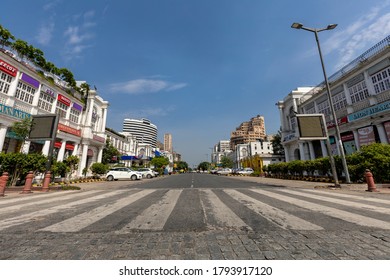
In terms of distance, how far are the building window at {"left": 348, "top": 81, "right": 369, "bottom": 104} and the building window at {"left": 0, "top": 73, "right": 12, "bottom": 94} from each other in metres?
36.8

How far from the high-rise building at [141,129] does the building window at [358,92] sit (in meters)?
115

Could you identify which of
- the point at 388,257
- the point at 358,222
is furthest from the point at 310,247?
the point at 358,222

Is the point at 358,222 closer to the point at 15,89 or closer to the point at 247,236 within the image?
the point at 247,236

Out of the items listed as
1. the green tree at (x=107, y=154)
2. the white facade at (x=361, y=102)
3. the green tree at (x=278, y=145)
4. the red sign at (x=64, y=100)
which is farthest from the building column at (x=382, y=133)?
the green tree at (x=107, y=154)

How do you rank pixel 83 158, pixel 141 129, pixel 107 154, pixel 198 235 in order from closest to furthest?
pixel 198 235 < pixel 83 158 < pixel 107 154 < pixel 141 129

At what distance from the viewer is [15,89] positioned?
17.8 meters

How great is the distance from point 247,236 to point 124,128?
133963 millimetres

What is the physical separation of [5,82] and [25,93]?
2.25 metres

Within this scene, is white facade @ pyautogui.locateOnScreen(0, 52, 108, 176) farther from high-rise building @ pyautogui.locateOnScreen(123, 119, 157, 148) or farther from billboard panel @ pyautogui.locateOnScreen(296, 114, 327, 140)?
high-rise building @ pyautogui.locateOnScreen(123, 119, 157, 148)

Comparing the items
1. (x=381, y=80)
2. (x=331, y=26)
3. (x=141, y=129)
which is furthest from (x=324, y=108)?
(x=141, y=129)

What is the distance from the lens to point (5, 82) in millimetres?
17250

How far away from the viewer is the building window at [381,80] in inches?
677

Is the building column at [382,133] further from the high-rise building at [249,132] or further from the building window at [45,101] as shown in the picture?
the high-rise building at [249,132]

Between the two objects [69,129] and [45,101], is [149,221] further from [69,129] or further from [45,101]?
[69,129]
